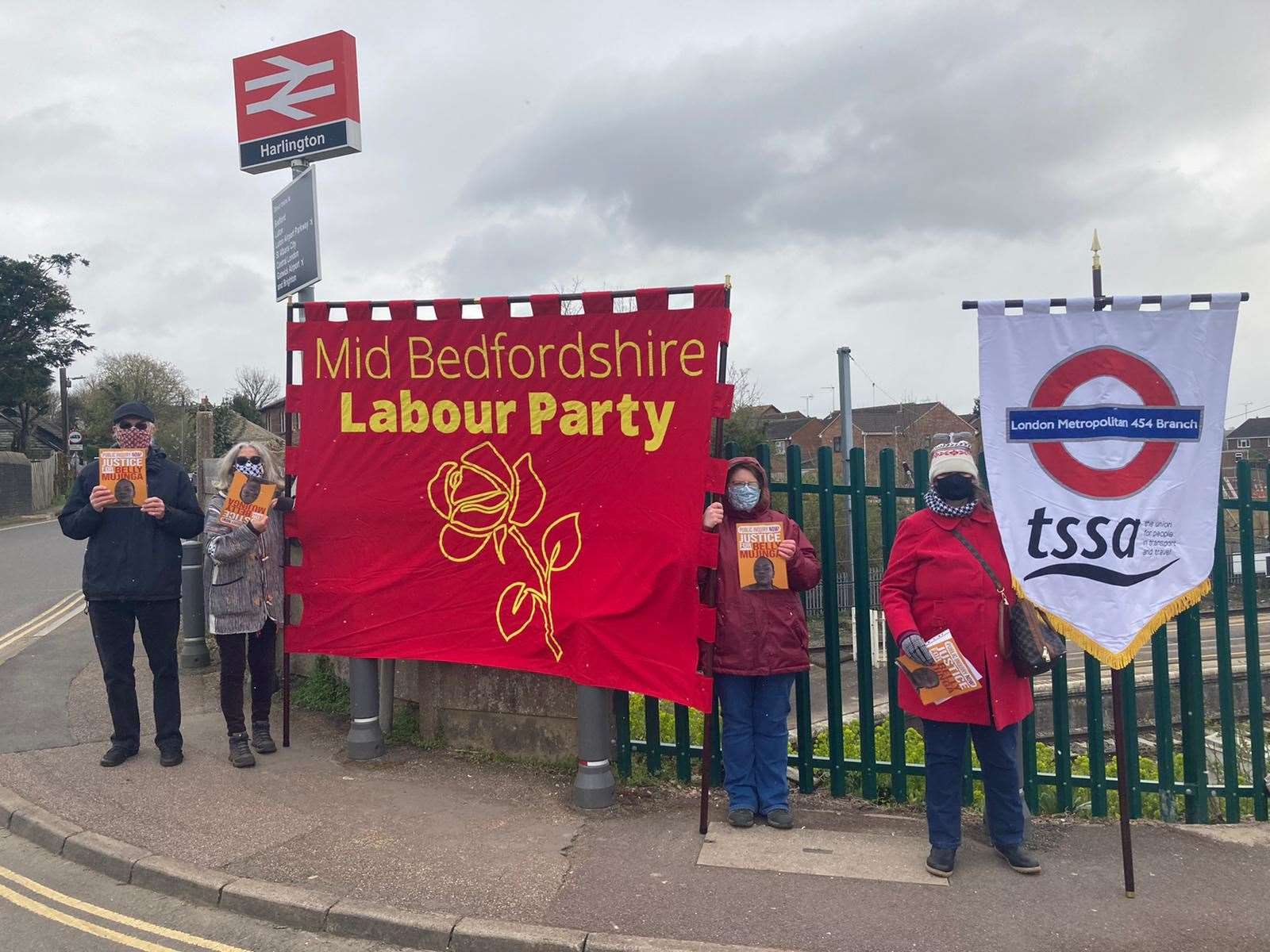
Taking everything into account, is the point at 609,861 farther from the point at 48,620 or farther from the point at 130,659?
the point at 48,620

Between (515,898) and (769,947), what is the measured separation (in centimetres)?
111

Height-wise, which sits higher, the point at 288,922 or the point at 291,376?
the point at 291,376

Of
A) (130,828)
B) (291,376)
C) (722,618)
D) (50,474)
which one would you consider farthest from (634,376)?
(50,474)

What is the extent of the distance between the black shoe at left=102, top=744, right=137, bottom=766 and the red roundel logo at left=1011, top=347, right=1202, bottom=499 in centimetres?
545

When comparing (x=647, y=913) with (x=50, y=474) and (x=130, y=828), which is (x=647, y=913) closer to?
(x=130, y=828)

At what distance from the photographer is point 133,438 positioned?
5848 mm

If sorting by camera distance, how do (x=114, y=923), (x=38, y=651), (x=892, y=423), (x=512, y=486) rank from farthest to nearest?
(x=892, y=423), (x=38, y=651), (x=512, y=486), (x=114, y=923)

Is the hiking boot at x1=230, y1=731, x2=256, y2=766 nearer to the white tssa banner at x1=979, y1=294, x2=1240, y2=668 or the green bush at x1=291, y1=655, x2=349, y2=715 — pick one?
the green bush at x1=291, y1=655, x2=349, y2=715

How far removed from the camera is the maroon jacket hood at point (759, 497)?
501cm

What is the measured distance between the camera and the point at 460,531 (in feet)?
18.5

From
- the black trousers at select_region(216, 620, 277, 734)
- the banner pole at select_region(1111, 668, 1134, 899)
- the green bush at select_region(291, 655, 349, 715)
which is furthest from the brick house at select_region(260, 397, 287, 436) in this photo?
the banner pole at select_region(1111, 668, 1134, 899)

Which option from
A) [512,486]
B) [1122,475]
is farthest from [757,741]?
[1122,475]

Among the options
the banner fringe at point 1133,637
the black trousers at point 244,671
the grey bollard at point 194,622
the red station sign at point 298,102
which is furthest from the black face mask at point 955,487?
the grey bollard at point 194,622

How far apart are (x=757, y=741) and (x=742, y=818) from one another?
15.2 inches
